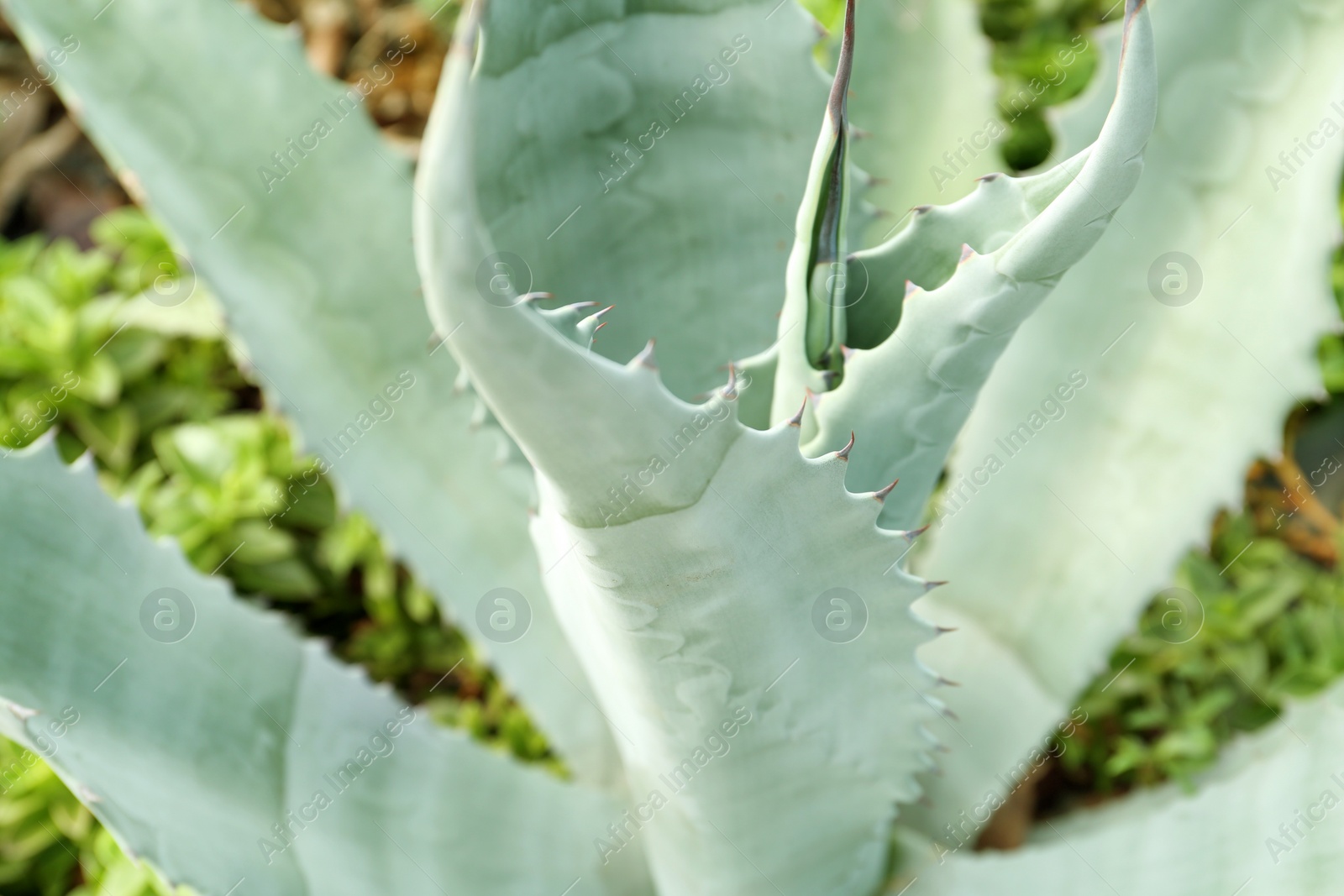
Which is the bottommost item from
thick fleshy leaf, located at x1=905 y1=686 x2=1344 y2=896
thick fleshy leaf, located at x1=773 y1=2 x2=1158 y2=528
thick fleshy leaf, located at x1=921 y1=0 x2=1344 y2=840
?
thick fleshy leaf, located at x1=905 y1=686 x2=1344 y2=896

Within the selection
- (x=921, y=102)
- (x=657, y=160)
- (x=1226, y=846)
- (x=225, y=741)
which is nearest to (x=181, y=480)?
(x=225, y=741)

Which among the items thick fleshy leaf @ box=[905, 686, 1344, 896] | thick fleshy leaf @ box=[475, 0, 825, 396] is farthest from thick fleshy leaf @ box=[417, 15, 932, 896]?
thick fleshy leaf @ box=[475, 0, 825, 396]

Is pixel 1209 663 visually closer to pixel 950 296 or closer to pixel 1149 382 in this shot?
pixel 1149 382

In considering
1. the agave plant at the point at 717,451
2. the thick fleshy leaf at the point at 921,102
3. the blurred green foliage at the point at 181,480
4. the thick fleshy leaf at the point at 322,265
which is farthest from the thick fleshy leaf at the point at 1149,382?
the blurred green foliage at the point at 181,480

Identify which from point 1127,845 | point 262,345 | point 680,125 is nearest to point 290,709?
point 262,345

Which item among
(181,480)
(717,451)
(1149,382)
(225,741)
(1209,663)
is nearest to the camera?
(717,451)

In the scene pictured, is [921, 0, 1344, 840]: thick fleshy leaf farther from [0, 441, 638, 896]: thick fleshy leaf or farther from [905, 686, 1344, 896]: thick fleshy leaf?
[0, 441, 638, 896]: thick fleshy leaf
